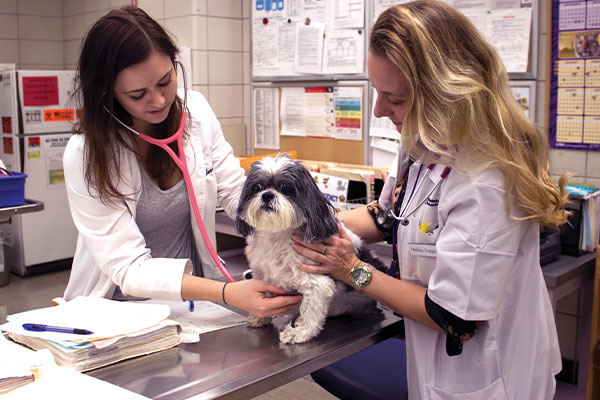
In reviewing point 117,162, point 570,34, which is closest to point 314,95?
point 570,34

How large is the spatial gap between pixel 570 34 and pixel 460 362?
1860 millimetres

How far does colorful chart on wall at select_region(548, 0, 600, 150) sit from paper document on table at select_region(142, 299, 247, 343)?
1.87 m

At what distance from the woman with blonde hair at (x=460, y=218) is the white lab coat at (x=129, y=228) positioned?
41 cm

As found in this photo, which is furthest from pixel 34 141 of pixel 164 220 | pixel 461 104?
pixel 461 104

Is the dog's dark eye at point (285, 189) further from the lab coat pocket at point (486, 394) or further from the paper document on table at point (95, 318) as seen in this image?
the lab coat pocket at point (486, 394)

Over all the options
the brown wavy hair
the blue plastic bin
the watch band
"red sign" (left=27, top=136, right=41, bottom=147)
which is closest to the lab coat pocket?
the watch band

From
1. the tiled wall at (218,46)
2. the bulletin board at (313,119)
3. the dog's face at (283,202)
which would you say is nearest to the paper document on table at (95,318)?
the dog's face at (283,202)

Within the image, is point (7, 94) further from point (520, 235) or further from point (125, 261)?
point (520, 235)

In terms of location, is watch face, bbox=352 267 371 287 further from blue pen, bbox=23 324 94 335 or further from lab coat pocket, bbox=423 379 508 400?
blue pen, bbox=23 324 94 335

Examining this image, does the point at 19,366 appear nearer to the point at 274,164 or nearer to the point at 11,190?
the point at 274,164

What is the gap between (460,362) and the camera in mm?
1402

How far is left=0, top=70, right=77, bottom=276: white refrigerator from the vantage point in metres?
4.50

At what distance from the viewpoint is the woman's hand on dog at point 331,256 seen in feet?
4.64

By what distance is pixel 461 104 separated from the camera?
1.29 m
